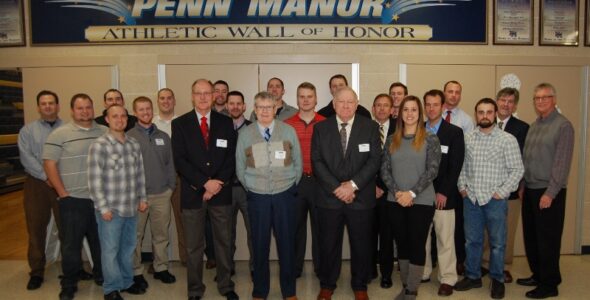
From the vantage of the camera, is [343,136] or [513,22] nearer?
[343,136]

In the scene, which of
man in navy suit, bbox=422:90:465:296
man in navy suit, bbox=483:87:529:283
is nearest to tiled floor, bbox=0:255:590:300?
man in navy suit, bbox=422:90:465:296

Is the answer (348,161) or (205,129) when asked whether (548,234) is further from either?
(205,129)

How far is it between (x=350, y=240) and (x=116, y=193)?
6.54ft

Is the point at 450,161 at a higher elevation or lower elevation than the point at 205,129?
lower

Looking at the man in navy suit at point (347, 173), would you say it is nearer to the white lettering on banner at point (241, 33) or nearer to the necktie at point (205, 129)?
the necktie at point (205, 129)

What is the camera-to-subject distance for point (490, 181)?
12.5ft

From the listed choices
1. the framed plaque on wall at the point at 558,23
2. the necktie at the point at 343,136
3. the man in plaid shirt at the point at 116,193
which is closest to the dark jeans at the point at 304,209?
the necktie at the point at 343,136

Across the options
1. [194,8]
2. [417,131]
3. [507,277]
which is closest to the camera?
[417,131]

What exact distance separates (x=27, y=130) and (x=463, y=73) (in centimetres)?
483

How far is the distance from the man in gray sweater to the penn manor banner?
1434 millimetres

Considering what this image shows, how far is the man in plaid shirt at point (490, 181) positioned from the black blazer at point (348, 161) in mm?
920

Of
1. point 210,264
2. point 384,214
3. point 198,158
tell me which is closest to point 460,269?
point 384,214

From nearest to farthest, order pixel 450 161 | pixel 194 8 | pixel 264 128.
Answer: pixel 264 128, pixel 450 161, pixel 194 8

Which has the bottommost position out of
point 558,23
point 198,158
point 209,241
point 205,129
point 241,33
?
point 209,241
